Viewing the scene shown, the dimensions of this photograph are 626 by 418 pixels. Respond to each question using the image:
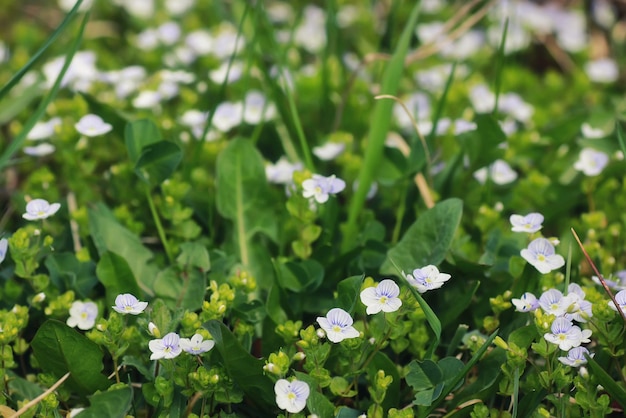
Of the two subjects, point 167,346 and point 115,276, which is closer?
point 167,346

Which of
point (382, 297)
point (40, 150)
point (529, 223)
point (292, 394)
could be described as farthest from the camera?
point (40, 150)

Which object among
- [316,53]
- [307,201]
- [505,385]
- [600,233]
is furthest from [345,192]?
[316,53]

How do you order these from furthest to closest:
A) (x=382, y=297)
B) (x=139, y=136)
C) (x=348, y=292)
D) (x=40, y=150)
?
(x=40, y=150) → (x=139, y=136) → (x=348, y=292) → (x=382, y=297)

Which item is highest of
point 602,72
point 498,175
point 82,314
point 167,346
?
point 167,346

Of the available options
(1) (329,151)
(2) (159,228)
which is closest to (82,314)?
(2) (159,228)

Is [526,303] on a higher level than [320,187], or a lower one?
lower

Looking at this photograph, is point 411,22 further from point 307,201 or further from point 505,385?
point 505,385

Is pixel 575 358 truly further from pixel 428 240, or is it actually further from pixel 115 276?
pixel 115 276
